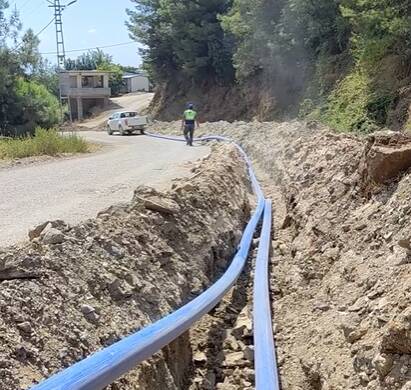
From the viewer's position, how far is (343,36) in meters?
23.4

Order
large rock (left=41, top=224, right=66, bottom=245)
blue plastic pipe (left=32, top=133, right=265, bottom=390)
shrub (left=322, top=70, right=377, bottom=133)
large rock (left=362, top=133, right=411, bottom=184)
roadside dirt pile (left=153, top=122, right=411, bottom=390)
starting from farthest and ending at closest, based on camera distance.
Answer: shrub (left=322, top=70, right=377, bottom=133), large rock (left=362, top=133, right=411, bottom=184), large rock (left=41, top=224, right=66, bottom=245), roadside dirt pile (left=153, top=122, right=411, bottom=390), blue plastic pipe (left=32, top=133, right=265, bottom=390)

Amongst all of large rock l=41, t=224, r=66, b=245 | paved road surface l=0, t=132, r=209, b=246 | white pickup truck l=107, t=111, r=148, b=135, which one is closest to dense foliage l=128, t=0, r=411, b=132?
paved road surface l=0, t=132, r=209, b=246

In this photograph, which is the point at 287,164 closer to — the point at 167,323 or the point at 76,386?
the point at 167,323

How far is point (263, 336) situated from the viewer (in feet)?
16.4

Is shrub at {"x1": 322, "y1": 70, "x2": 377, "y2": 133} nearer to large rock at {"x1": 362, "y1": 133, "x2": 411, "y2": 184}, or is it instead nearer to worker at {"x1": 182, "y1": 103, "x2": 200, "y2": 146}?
worker at {"x1": 182, "y1": 103, "x2": 200, "y2": 146}

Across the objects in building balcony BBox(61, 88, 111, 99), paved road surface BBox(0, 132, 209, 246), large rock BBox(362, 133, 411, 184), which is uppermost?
building balcony BBox(61, 88, 111, 99)

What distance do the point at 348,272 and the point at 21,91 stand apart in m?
26.1

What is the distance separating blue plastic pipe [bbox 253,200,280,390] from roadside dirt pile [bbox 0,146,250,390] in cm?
69

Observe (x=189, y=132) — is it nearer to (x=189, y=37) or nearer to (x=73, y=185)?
(x=73, y=185)

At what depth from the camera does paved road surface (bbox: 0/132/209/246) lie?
802 cm

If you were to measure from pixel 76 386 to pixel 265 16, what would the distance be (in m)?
27.9

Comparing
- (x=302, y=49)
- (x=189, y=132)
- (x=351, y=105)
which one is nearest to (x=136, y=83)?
(x=302, y=49)

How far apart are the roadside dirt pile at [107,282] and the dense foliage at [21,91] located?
21.8 meters

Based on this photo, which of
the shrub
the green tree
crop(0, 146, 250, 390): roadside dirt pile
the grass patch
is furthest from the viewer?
the green tree
